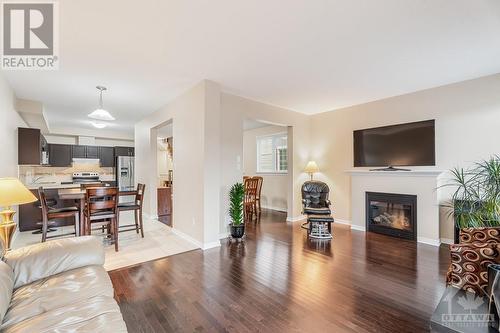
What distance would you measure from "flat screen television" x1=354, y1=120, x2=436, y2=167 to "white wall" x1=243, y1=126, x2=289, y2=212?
2.24 meters

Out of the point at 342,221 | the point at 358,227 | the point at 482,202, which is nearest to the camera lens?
the point at 482,202

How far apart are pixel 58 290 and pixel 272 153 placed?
5.99 m

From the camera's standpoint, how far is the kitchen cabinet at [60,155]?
6.81 m

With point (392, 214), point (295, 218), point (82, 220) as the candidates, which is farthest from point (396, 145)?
point (82, 220)

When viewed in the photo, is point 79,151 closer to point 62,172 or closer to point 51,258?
point 62,172

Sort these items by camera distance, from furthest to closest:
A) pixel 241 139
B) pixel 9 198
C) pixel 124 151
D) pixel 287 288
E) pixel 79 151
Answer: pixel 124 151, pixel 79 151, pixel 241 139, pixel 287 288, pixel 9 198

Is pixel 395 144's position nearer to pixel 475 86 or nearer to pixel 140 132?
pixel 475 86

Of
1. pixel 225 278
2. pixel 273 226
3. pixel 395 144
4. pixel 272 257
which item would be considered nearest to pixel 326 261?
pixel 272 257

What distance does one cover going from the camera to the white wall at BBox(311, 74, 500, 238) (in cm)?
338

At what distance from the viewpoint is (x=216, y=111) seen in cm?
365

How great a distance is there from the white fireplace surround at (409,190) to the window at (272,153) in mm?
2304

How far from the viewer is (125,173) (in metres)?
6.96

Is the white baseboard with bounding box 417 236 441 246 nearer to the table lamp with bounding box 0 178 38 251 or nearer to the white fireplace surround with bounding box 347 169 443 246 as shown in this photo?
the white fireplace surround with bounding box 347 169 443 246

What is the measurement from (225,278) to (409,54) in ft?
11.4
